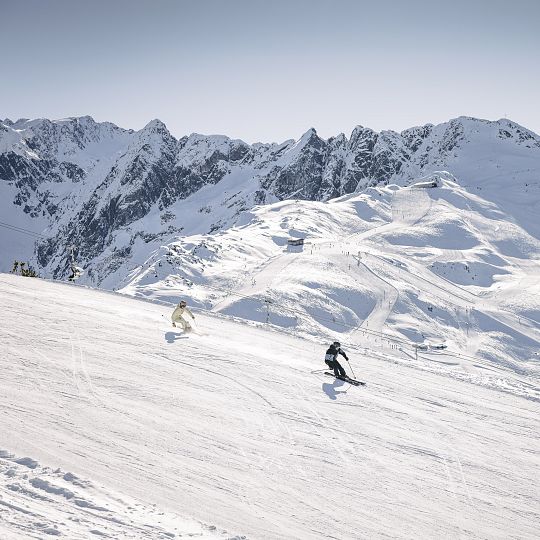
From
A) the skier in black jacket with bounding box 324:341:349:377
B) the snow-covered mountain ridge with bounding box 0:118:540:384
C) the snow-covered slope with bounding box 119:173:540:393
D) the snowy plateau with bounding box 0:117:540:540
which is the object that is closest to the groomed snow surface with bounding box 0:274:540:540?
the snowy plateau with bounding box 0:117:540:540

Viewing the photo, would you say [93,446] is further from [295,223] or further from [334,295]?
[295,223]

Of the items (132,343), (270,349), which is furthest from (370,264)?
(132,343)

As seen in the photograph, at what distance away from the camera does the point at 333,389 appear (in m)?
14.6

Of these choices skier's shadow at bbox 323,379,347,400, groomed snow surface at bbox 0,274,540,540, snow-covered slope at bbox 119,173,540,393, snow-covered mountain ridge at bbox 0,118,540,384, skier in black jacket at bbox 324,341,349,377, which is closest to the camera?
groomed snow surface at bbox 0,274,540,540

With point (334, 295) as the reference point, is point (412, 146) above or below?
above

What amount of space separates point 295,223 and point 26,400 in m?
59.8

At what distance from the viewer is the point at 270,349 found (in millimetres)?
18531

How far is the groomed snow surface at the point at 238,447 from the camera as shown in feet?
25.9

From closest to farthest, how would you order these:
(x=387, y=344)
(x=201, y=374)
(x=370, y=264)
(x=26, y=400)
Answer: (x=26, y=400) → (x=201, y=374) → (x=387, y=344) → (x=370, y=264)

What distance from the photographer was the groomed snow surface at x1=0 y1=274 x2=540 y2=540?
789 centimetres

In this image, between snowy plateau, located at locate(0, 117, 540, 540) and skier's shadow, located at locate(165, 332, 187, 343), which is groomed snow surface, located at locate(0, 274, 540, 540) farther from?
skier's shadow, located at locate(165, 332, 187, 343)

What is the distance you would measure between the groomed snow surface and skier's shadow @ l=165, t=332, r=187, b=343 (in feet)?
1.82

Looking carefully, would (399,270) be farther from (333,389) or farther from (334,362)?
(333,389)

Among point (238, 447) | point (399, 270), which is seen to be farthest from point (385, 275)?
point (238, 447)
